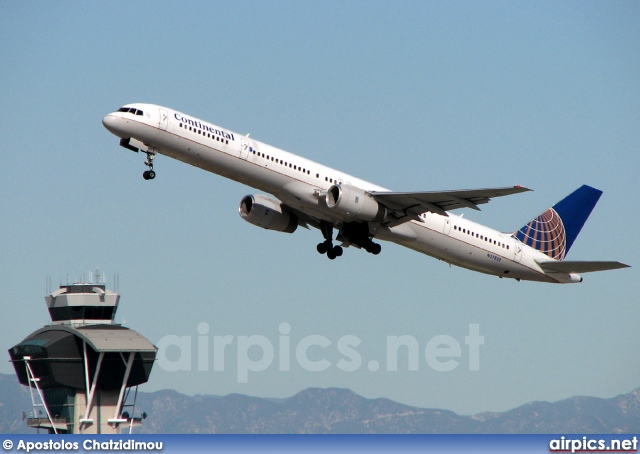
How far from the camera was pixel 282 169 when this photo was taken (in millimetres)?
48000

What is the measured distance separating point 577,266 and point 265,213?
692 inches

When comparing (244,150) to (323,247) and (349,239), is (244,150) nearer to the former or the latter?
(349,239)

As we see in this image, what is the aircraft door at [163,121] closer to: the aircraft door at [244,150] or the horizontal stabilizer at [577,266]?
the aircraft door at [244,150]

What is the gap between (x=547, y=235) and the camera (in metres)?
59.7

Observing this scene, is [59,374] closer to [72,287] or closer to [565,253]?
[72,287]

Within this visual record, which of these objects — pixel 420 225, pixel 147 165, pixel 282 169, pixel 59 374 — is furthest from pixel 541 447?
pixel 59 374

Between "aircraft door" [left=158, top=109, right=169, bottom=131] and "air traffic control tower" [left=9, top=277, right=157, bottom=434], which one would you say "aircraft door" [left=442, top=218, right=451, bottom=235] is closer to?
"aircraft door" [left=158, top=109, right=169, bottom=131]

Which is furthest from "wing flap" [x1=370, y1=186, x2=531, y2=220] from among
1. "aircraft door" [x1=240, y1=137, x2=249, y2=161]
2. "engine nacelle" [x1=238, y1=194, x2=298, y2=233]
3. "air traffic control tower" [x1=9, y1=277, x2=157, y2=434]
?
"air traffic control tower" [x1=9, y1=277, x2=157, y2=434]

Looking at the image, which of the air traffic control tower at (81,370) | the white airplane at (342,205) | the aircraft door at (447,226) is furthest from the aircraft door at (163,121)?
the air traffic control tower at (81,370)

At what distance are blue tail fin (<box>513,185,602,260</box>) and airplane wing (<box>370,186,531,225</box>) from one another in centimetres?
988

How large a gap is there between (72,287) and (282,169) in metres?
45.8

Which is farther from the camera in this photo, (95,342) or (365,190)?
(95,342)

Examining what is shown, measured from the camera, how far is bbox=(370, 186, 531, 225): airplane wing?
4709 centimetres

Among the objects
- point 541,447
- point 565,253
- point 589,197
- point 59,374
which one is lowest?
point 541,447
